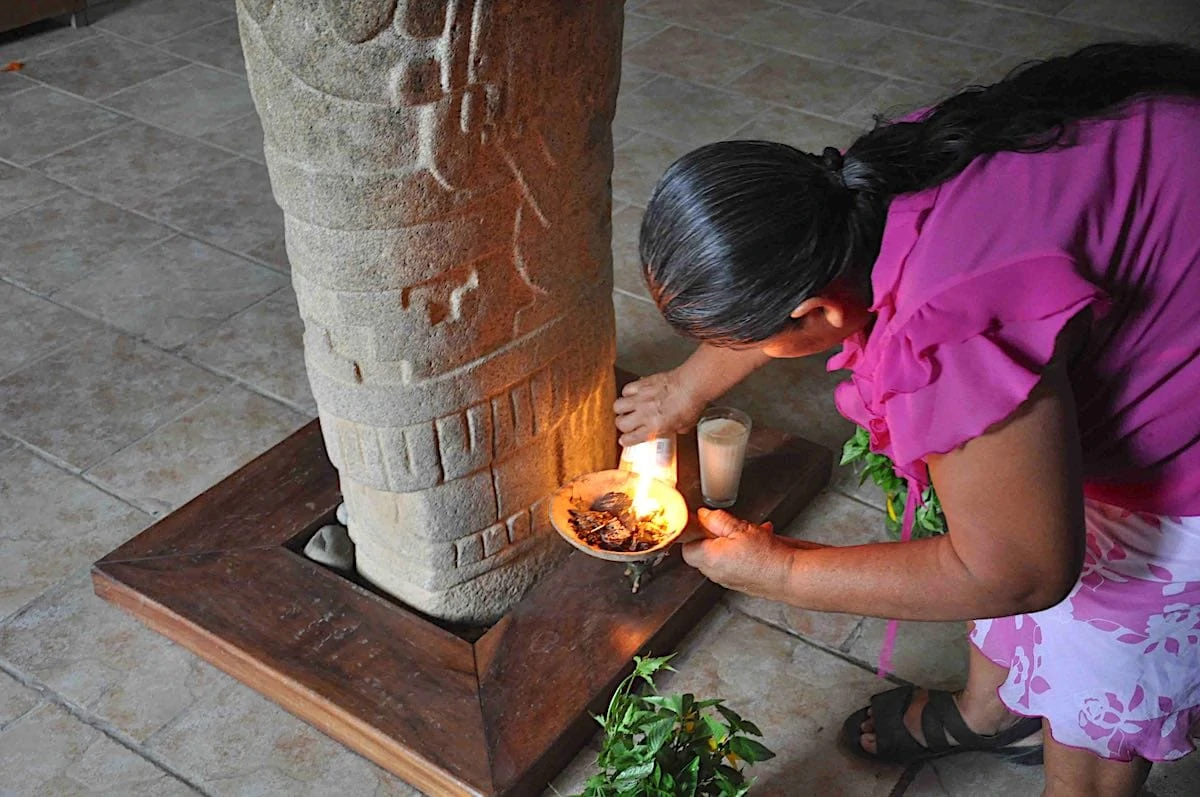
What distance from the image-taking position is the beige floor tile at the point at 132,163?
12.0ft

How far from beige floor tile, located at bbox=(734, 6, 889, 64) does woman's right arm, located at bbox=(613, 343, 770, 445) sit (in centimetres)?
256

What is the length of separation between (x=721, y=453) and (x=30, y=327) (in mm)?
1759

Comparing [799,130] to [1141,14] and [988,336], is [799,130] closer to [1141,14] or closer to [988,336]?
[1141,14]

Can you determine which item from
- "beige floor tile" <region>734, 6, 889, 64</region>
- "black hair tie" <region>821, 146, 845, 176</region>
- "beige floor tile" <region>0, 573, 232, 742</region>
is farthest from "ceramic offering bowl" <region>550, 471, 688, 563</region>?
"beige floor tile" <region>734, 6, 889, 64</region>

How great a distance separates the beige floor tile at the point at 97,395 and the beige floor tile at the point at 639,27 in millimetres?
2167

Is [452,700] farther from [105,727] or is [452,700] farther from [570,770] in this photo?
[105,727]

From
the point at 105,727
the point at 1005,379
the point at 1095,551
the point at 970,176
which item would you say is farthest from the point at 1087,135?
the point at 105,727

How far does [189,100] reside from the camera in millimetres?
4121

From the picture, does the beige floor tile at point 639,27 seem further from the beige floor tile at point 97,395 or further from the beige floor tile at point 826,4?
the beige floor tile at point 97,395

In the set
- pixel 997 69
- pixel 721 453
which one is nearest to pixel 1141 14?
pixel 997 69

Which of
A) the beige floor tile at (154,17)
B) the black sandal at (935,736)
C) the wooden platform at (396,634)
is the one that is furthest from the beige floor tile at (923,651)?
the beige floor tile at (154,17)

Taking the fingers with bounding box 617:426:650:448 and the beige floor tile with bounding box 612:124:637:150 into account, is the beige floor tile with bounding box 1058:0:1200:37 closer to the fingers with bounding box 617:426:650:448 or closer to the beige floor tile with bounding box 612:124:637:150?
the beige floor tile with bounding box 612:124:637:150

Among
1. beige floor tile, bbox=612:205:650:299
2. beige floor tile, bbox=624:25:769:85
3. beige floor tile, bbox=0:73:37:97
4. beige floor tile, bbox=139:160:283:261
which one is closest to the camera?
beige floor tile, bbox=612:205:650:299

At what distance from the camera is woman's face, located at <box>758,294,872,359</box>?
134 centimetres
